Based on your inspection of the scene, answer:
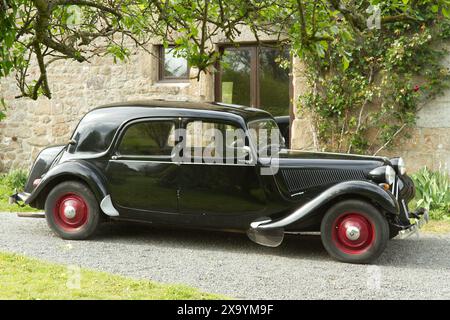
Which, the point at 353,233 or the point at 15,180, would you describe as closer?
the point at 353,233

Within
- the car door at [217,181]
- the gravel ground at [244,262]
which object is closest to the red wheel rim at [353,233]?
the gravel ground at [244,262]

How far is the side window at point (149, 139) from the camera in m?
6.65

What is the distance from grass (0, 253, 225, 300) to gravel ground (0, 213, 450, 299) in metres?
0.29

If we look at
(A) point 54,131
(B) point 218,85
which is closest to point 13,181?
(A) point 54,131

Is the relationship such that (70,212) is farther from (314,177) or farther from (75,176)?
(314,177)

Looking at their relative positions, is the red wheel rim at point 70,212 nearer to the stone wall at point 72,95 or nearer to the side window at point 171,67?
the stone wall at point 72,95

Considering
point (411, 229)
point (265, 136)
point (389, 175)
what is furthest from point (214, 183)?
point (411, 229)

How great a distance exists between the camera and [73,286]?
4859 mm

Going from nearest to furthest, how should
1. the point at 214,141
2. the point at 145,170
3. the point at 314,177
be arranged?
the point at 314,177, the point at 214,141, the point at 145,170

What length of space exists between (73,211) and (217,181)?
61.8 inches

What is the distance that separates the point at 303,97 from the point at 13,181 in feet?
15.3

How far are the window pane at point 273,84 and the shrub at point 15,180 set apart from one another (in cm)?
393
